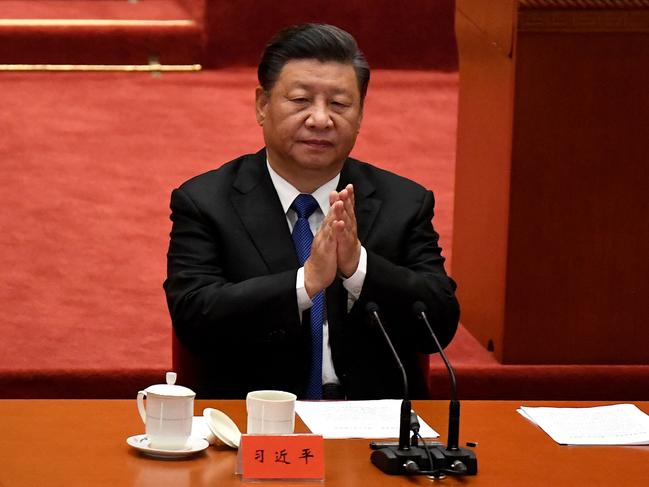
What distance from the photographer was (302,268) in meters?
2.19

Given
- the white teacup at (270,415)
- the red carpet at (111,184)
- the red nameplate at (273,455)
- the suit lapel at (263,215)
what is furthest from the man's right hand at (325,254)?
the red carpet at (111,184)

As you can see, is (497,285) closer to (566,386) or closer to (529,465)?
(566,386)

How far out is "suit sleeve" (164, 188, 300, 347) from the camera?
2.17 m

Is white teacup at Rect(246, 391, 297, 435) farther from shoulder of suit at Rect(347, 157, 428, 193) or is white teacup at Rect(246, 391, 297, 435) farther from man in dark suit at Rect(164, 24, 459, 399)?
shoulder of suit at Rect(347, 157, 428, 193)

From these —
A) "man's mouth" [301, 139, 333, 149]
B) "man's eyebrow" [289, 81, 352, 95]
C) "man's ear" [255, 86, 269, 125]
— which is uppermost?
"man's eyebrow" [289, 81, 352, 95]

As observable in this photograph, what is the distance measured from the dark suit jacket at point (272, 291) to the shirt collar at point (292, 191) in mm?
12

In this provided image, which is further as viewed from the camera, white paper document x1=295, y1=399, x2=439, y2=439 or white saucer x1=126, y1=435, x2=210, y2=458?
white paper document x1=295, y1=399, x2=439, y2=439

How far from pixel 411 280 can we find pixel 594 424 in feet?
1.31

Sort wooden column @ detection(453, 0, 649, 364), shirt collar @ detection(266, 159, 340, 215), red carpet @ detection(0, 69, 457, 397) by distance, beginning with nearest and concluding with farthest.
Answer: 1. shirt collar @ detection(266, 159, 340, 215)
2. wooden column @ detection(453, 0, 649, 364)
3. red carpet @ detection(0, 69, 457, 397)

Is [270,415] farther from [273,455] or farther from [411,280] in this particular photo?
[411,280]

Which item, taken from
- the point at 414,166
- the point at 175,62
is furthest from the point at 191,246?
the point at 175,62

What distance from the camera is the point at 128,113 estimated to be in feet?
14.5

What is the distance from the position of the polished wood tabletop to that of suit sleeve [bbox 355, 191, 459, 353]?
25cm

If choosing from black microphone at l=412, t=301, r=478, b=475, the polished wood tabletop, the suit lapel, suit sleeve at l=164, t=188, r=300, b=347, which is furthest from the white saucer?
the suit lapel
